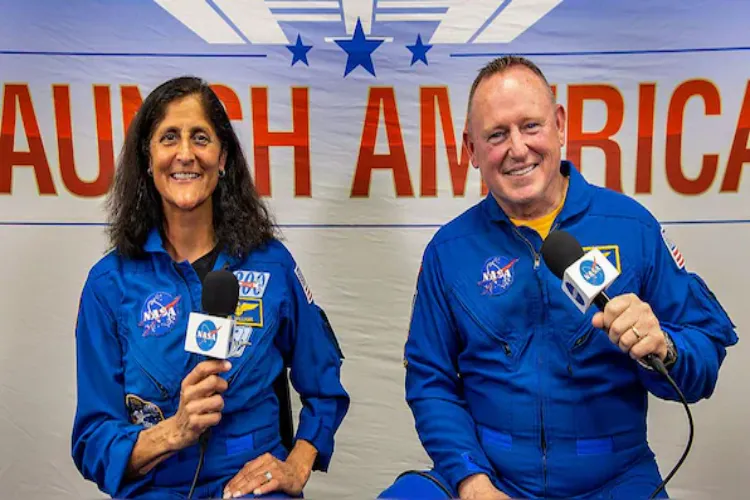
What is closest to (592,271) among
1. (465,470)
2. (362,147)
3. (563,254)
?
(563,254)

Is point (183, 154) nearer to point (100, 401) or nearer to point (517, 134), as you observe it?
point (100, 401)

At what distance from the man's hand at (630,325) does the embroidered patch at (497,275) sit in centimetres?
45

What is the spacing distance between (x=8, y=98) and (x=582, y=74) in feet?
6.23

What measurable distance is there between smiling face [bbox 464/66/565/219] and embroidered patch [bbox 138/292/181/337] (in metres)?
0.82

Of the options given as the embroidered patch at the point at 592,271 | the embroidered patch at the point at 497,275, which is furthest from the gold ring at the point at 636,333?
the embroidered patch at the point at 497,275

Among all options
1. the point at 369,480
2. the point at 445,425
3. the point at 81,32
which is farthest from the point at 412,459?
the point at 81,32

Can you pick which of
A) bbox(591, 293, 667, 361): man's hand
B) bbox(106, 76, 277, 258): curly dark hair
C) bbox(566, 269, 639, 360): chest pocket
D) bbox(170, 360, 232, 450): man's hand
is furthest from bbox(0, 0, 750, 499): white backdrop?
bbox(591, 293, 667, 361): man's hand

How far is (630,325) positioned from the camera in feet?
4.39

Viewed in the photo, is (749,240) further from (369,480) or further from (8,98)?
(8,98)

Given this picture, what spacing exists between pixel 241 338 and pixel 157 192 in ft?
1.51

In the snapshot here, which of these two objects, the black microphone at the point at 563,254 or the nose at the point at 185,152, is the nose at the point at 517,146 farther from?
the nose at the point at 185,152

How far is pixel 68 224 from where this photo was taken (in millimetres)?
2561

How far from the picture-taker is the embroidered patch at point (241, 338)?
1814 millimetres

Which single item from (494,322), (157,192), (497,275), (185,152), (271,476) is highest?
(185,152)
